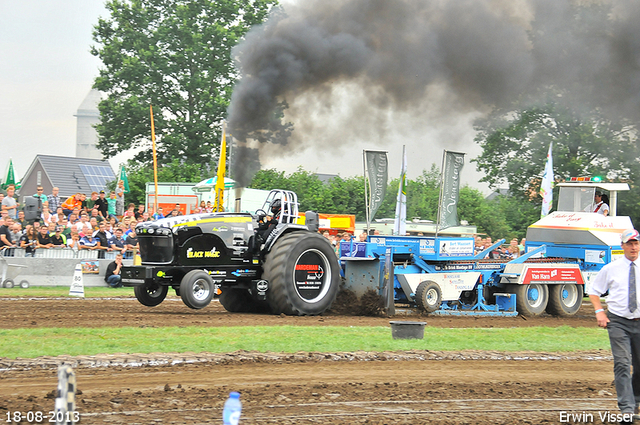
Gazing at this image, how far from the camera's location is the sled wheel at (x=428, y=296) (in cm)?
1380

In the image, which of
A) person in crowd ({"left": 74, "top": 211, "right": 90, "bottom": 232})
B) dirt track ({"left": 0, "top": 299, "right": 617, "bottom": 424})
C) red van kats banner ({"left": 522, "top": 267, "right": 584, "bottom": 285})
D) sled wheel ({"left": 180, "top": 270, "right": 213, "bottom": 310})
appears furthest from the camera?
person in crowd ({"left": 74, "top": 211, "right": 90, "bottom": 232})

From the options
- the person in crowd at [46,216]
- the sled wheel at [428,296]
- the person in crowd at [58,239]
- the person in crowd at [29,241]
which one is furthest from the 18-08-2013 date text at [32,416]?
the person in crowd at [46,216]

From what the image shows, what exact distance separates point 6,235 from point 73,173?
42.4 m

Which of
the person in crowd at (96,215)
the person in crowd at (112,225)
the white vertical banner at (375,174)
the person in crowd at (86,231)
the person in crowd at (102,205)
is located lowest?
the person in crowd at (86,231)

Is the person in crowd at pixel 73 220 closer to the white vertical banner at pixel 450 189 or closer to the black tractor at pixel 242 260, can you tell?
the black tractor at pixel 242 260

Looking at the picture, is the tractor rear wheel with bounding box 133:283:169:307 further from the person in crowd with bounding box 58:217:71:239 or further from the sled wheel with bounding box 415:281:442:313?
the person in crowd with bounding box 58:217:71:239

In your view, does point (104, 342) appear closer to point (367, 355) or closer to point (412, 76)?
point (367, 355)

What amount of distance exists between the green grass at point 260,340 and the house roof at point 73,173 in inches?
1851

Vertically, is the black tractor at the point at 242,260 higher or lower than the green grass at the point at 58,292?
higher

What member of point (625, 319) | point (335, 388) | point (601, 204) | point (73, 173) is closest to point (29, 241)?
point (335, 388)

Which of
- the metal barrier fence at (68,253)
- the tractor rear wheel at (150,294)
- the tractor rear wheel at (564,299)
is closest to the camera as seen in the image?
the tractor rear wheel at (150,294)

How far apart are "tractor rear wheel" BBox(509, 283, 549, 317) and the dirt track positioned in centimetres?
547

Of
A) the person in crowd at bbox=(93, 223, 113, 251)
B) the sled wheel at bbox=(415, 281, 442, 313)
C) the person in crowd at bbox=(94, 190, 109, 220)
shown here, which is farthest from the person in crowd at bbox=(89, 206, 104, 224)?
the sled wheel at bbox=(415, 281, 442, 313)

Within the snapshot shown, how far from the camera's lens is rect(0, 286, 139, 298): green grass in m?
15.4
